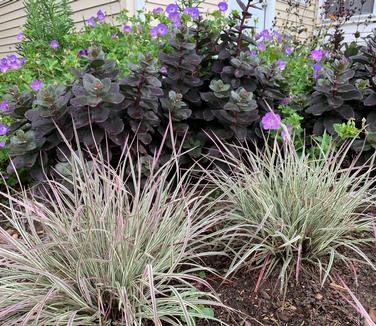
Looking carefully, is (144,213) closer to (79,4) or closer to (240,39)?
(240,39)

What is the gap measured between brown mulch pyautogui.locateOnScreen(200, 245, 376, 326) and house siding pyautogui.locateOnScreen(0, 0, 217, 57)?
3578 millimetres

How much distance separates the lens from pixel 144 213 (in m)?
1.44

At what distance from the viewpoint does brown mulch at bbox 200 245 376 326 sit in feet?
4.32

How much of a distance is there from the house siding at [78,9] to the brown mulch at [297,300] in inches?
141

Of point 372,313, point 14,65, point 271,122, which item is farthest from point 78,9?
point 372,313

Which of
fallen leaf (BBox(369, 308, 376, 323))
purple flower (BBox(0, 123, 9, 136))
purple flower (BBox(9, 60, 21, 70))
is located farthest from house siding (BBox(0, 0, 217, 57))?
fallen leaf (BBox(369, 308, 376, 323))

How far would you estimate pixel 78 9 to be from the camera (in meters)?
5.30

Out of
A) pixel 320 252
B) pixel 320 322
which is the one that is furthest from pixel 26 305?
pixel 320 252

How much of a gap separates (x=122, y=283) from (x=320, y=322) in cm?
72

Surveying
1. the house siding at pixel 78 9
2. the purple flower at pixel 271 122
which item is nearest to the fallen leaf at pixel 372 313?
the purple flower at pixel 271 122

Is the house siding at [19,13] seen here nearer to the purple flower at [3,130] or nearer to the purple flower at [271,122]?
the purple flower at [3,130]

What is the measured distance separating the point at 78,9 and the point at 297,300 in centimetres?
517

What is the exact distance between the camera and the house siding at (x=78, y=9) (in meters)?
4.46

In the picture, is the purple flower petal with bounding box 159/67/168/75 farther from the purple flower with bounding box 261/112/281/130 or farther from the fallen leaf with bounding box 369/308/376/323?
the fallen leaf with bounding box 369/308/376/323
